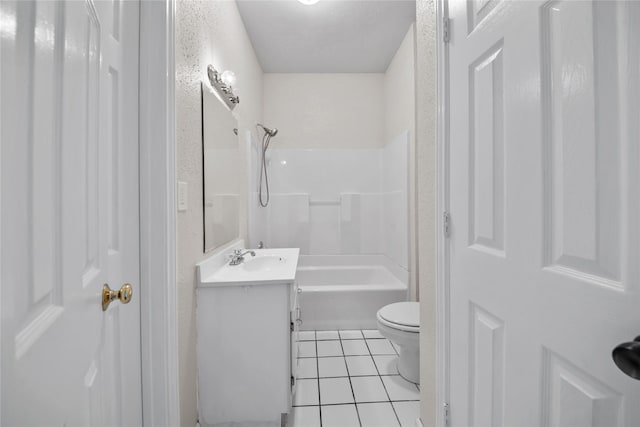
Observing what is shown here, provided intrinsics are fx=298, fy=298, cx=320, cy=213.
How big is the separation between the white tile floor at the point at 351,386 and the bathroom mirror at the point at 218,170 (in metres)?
1.05

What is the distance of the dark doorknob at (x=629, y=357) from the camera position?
1.44 ft

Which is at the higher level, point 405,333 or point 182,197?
point 182,197

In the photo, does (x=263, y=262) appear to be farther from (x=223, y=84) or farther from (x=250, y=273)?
(x=223, y=84)

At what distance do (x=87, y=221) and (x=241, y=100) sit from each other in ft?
6.50

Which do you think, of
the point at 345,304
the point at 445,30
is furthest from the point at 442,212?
the point at 345,304

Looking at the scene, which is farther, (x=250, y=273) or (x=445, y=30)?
(x=250, y=273)

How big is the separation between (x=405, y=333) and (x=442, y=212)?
1.00m

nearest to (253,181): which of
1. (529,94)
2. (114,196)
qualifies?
(114,196)

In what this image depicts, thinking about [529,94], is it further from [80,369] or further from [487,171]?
[80,369]

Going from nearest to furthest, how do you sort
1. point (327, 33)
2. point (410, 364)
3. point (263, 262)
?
1. point (410, 364)
2. point (263, 262)
3. point (327, 33)

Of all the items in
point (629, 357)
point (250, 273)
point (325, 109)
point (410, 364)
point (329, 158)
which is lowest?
point (410, 364)

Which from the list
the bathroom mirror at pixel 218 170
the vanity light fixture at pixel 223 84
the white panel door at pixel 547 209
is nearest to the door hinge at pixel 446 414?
the white panel door at pixel 547 209

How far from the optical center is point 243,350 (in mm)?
1417

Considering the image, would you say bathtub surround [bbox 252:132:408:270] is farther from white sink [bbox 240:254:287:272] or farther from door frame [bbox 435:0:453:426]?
door frame [bbox 435:0:453:426]
